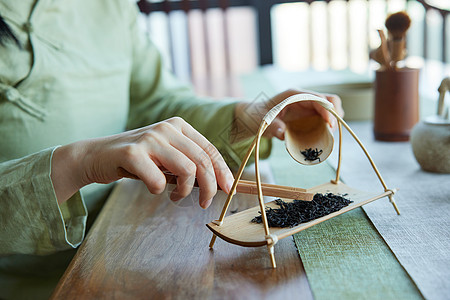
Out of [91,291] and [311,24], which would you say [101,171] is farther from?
[311,24]

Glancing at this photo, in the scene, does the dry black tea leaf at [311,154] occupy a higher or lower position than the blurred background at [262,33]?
lower

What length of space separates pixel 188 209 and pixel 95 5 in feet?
1.92

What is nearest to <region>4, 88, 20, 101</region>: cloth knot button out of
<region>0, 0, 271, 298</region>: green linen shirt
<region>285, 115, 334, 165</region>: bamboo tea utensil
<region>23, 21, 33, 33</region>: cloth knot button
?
<region>0, 0, 271, 298</region>: green linen shirt

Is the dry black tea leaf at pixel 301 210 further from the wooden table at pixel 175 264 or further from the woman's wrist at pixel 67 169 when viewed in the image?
the woman's wrist at pixel 67 169

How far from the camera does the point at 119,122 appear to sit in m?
1.03

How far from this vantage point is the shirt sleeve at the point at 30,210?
1.95 feet

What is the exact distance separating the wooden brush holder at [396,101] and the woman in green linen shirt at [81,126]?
0.30m

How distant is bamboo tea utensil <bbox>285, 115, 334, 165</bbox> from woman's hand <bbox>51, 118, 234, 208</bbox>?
0.12 metres

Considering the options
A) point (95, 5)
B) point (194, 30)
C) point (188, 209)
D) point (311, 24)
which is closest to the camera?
point (188, 209)

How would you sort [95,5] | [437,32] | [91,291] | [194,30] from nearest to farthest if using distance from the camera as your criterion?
[91,291]
[95,5]
[194,30]
[437,32]

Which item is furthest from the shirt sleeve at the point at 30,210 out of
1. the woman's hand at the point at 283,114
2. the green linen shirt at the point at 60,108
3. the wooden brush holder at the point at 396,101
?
the wooden brush holder at the point at 396,101

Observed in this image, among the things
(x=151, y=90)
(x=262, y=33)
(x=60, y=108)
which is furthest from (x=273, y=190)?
(x=262, y=33)

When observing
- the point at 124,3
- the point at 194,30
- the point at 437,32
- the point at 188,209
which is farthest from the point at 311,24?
the point at 437,32

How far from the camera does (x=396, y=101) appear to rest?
0.96m
